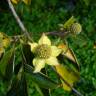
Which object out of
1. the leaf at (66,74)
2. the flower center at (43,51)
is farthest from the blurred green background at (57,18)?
the flower center at (43,51)

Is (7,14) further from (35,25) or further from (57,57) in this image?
(57,57)

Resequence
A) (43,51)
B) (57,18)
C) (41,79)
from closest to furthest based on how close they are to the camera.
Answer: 1. (41,79)
2. (43,51)
3. (57,18)

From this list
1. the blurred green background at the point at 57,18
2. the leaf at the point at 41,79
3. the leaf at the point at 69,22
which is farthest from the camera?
the blurred green background at the point at 57,18

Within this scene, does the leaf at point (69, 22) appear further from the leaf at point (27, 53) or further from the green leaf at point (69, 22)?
the leaf at point (27, 53)

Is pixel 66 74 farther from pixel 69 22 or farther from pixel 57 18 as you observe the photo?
pixel 57 18

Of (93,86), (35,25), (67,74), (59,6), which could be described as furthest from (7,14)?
(67,74)

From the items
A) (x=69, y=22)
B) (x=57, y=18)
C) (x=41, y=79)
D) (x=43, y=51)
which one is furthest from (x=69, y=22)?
(x=57, y=18)
